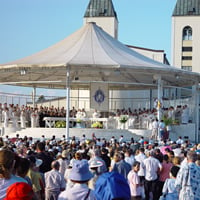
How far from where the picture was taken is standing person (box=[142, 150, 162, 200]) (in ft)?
38.0

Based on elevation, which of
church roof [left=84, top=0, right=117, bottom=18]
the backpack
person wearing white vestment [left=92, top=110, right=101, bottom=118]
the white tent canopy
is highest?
church roof [left=84, top=0, right=117, bottom=18]

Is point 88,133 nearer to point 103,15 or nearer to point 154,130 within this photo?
point 154,130

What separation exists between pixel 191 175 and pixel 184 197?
0.37 m

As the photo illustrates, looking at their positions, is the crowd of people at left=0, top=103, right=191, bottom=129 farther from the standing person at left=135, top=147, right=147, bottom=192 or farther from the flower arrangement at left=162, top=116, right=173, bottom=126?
the standing person at left=135, top=147, right=147, bottom=192

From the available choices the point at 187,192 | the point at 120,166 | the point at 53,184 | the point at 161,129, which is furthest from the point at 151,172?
the point at 161,129

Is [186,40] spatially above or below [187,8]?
below

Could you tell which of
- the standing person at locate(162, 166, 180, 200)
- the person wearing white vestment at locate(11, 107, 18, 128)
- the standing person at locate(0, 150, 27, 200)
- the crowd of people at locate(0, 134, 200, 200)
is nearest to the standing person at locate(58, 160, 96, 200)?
the crowd of people at locate(0, 134, 200, 200)

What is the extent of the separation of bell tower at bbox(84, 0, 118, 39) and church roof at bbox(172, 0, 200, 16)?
27.6 ft

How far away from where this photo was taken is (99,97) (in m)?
36.0

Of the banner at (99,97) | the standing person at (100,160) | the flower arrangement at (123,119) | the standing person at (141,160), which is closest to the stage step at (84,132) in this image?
the flower arrangement at (123,119)

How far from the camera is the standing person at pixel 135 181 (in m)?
10.1

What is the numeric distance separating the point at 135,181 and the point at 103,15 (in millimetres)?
58957

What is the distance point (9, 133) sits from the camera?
1192 inches

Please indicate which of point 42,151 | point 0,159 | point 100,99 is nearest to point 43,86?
point 100,99
